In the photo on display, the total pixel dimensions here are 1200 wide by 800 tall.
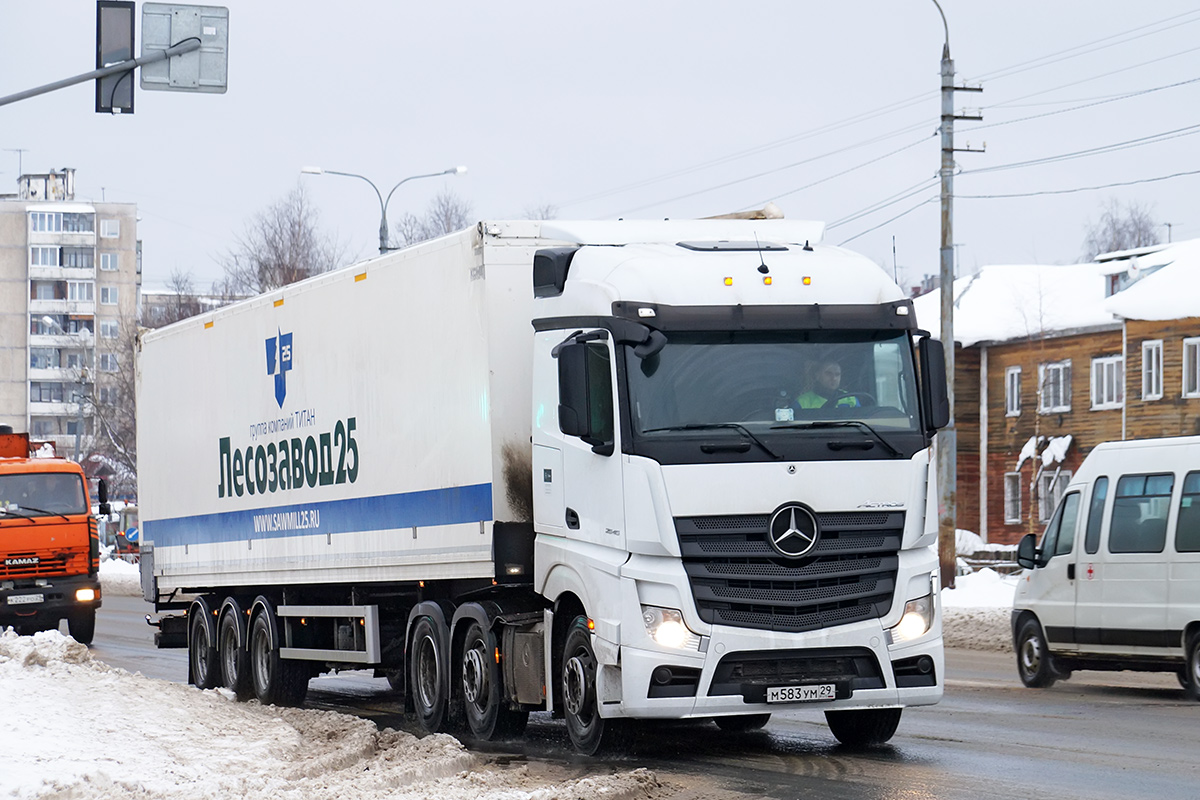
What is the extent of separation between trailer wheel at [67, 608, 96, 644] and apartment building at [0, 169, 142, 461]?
103945mm

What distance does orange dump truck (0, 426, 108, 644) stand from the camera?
1034 inches

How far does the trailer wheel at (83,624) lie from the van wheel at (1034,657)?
14.5 metres

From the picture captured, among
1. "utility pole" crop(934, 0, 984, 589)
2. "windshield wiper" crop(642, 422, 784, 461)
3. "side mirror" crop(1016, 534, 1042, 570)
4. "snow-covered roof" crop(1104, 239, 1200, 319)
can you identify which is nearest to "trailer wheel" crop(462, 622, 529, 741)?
"windshield wiper" crop(642, 422, 784, 461)

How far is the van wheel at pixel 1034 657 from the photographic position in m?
17.3

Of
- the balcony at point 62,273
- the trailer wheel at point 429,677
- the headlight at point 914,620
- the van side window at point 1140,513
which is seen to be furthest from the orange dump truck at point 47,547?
the balcony at point 62,273

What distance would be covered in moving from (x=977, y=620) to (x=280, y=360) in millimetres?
11874

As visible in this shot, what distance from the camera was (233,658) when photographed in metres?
17.4

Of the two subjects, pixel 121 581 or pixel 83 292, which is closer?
pixel 121 581

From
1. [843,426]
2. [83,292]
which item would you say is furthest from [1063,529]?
[83,292]

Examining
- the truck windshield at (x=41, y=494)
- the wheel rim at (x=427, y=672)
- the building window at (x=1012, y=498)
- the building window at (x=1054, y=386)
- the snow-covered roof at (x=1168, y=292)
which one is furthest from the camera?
the building window at (x=1012, y=498)

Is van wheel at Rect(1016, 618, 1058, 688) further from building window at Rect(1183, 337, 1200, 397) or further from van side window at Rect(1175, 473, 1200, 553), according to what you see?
building window at Rect(1183, 337, 1200, 397)

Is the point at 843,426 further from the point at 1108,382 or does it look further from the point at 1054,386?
the point at 1054,386

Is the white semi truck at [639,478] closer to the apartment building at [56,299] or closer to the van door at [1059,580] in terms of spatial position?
the van door at [1059,580]

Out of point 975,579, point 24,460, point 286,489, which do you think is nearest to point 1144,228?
point 975,579
